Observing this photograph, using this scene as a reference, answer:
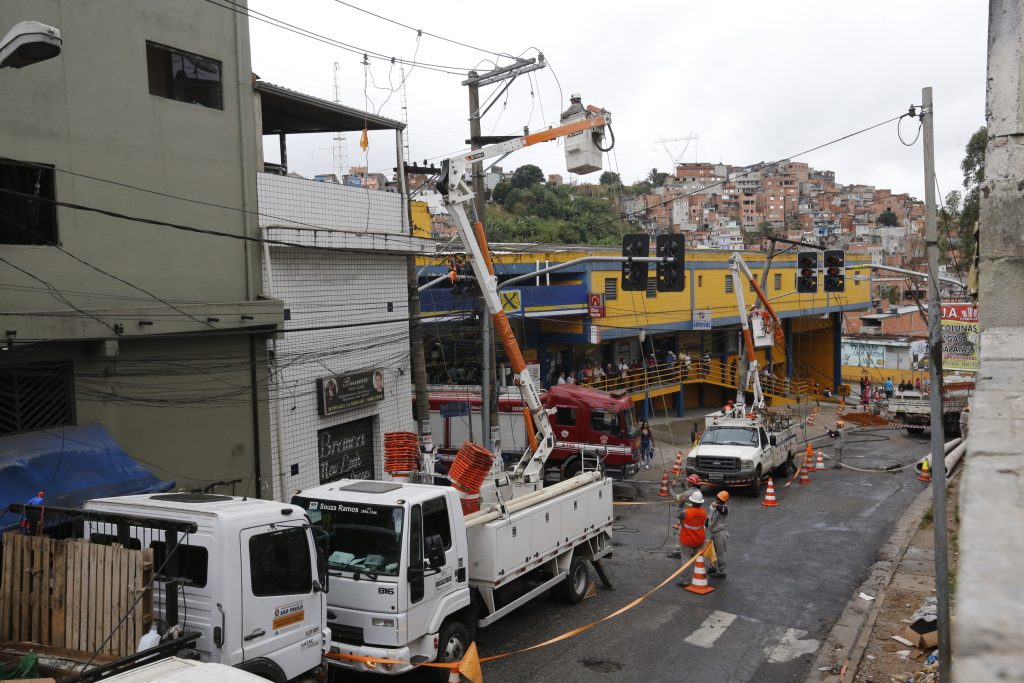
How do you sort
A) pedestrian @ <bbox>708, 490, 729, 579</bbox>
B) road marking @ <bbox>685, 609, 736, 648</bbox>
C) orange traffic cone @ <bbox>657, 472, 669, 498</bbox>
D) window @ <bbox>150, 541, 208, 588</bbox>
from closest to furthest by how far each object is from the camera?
window @ <bbox>150, 541, 208, 588</bbox>
road marking @ <bbox>685, 609, 736, 648</bbox>
pedestrian @ <bbox>708, 490, 729, 579</bbox>
orange traffic cone @ <bbox>657, 472, 669, 498</bbox>

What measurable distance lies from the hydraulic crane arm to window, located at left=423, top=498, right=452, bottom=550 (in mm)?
4758

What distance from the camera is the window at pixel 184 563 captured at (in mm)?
7305

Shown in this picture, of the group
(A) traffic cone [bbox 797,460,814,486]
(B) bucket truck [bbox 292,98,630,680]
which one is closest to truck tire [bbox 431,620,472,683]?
(B) bucket truck [bbox 292,98,630,680]

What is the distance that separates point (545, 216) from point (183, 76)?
A: 6050cm

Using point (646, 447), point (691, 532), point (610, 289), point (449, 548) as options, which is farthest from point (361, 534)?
point (610, 289)

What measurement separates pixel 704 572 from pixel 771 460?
10.5 meters

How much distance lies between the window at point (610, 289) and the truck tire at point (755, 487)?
13900 millimetres

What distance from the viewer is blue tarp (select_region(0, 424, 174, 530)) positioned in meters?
10.3

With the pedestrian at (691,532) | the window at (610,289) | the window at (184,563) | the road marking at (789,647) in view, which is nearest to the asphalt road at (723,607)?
the road marking at (789,647)

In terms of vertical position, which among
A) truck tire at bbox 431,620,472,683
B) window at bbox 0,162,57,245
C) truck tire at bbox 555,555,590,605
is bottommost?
truck tire at bbox 555,555,590,605

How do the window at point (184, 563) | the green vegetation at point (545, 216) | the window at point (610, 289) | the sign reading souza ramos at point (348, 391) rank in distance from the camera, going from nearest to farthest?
the window at point (184, 563), the sign reading souza ramos at point (348, 391), the window at point (610, 289), the green vegetation at point (545, 216)

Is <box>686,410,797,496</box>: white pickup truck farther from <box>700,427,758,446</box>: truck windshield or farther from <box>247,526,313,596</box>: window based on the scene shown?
<box>247,526,313,596</box>: window

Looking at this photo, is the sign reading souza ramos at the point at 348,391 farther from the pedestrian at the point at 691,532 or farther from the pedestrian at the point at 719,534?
the pedestrian at the point at 719,534

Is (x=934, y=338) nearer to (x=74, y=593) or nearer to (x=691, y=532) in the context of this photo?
(x=691, y=532)
